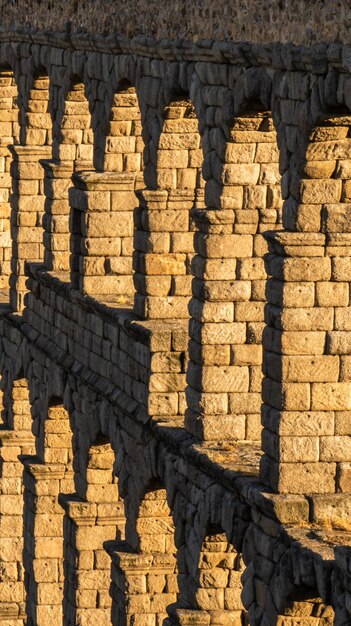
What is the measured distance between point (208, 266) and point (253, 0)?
118 inches

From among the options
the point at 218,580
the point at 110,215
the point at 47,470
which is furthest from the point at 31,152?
the point at 218,580

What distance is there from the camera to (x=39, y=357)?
121 ft

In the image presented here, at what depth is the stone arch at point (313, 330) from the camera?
26312 mm

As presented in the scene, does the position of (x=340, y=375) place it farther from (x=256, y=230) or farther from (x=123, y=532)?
(x=123, y=532)

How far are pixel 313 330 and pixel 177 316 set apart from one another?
5199 millimetres

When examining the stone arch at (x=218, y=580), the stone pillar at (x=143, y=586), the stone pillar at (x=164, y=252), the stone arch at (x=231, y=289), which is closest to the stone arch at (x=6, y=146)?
the stone pillar at (x=164, y=252)

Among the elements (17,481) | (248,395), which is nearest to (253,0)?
(248,395)

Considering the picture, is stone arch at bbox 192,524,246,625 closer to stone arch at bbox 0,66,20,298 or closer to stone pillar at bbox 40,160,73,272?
stone pillar at bbox 40,160,73,272

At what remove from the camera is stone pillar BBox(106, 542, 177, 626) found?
31.5m

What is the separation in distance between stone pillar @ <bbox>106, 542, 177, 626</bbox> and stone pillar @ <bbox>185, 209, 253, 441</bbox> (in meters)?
2.88

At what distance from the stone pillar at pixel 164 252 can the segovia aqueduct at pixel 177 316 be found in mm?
26

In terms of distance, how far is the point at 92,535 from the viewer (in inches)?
1342

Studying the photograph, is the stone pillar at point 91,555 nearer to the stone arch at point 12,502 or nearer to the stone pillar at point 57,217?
the stone pillar at point 57,217

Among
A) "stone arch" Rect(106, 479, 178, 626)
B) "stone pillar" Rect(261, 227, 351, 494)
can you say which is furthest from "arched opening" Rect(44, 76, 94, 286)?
"stone pillar" Rect(261, 227, 351, 494)
